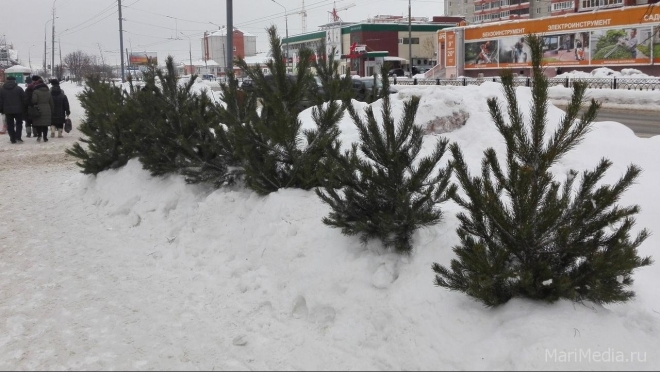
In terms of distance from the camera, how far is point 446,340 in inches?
139

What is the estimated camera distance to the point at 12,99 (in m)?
15.7

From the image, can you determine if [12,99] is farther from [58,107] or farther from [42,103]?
[58,107]

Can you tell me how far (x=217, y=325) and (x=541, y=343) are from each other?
2331mm

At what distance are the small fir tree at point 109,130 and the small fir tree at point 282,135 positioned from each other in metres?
3.48

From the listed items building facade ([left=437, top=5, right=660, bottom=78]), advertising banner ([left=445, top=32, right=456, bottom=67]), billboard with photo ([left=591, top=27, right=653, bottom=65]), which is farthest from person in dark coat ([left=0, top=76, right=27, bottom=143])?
advertising banner ([left=445, top=32, right=456, bottom=67])

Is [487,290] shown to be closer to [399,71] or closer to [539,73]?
[539,73]

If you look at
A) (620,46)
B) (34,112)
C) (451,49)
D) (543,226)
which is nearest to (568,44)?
(620,46)

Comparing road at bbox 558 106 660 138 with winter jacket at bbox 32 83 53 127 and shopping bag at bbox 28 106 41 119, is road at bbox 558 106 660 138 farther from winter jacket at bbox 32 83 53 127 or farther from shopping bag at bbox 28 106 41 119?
shopping bag at bbox 28 106 41 119

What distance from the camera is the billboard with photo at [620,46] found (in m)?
33.5

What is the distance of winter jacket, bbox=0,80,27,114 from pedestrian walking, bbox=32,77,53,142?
1.28 feet

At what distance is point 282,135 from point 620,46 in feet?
116

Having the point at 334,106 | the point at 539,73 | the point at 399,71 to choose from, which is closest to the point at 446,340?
the point at 539,73

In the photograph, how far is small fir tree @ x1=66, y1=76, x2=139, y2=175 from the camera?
912 cm

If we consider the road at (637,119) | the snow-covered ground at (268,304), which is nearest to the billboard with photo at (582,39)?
the road at (637,119)
